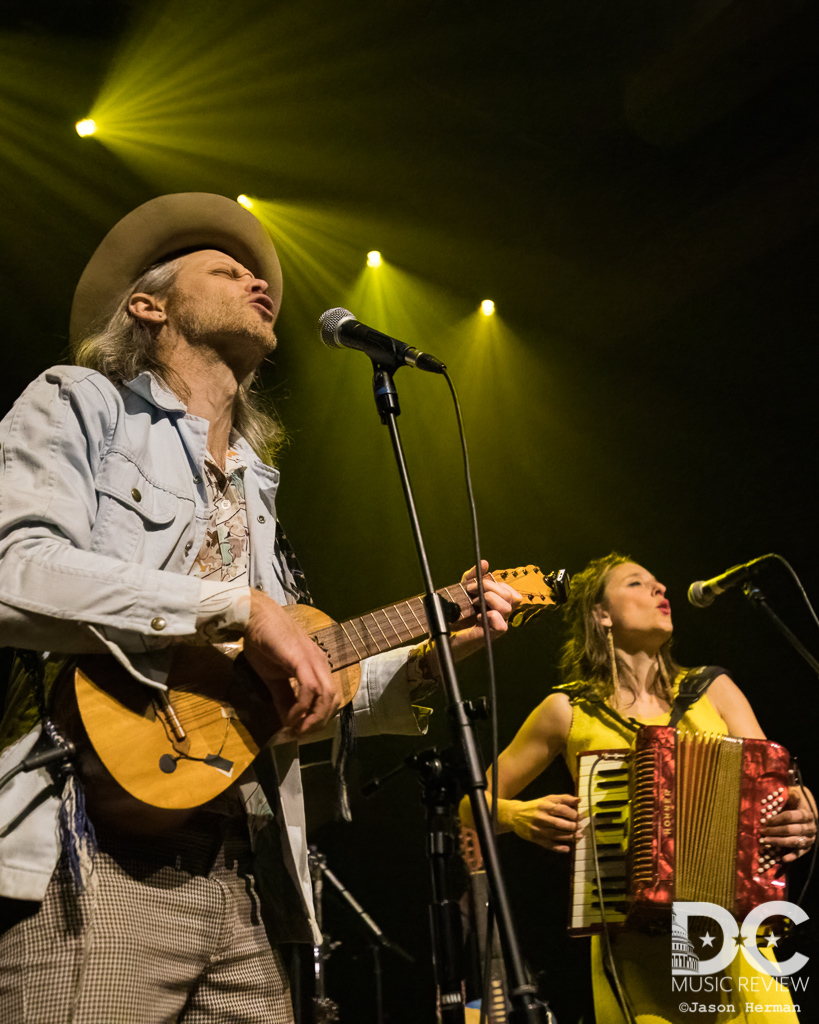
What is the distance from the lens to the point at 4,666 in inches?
133

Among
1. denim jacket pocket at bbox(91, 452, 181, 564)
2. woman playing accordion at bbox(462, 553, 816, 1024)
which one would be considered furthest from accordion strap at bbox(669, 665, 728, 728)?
denim jacket pocket at bbox(91, 452, 181, 564)

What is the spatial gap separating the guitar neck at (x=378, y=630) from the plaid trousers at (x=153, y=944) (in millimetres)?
→ 503

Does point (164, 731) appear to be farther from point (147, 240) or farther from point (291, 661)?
point (147, 240)

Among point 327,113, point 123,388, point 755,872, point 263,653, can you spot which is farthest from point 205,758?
point 327,113

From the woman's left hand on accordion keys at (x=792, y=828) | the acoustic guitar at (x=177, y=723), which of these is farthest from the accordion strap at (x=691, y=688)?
the acoustic guitar at (x=177, y=723)

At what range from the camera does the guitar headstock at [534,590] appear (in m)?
2.54

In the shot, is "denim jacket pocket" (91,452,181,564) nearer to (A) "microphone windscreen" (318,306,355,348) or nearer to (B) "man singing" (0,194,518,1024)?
(B) "man singing" (0,194,518,1024)

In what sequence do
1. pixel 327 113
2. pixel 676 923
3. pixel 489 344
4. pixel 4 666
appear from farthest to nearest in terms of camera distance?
pixel 489 344 < pixel 327 113 < pixel 4 666 < pixel 676 923

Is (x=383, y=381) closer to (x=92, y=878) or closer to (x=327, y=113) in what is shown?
(x=92, y=878)

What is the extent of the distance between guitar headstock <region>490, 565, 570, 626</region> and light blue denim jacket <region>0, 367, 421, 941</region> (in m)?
0.40

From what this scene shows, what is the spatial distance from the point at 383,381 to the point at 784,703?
4637mm

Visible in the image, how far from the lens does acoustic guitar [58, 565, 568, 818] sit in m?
1.65

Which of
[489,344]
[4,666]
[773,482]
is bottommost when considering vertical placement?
[4,666]

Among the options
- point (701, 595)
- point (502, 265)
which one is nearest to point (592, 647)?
point (701, 595)
